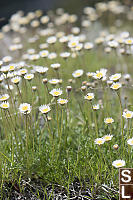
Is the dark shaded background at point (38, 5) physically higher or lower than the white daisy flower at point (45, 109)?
higher

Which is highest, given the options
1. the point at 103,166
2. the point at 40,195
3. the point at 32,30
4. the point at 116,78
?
the point at 32,30

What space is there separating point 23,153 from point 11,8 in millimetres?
4961

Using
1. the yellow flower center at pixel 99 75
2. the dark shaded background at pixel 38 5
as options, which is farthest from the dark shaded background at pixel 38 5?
the yellow flower center at pixel 99 75

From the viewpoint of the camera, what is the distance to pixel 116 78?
1665 mm

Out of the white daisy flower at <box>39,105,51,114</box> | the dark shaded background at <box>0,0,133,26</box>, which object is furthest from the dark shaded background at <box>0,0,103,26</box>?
the white daisy flower at <box>39,105,51,114</box>

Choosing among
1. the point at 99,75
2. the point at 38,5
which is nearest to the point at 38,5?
the point at 38,5

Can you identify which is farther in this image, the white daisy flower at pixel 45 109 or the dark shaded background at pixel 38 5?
the dark shaded background at pixel 38 5

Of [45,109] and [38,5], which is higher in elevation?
[38,5]

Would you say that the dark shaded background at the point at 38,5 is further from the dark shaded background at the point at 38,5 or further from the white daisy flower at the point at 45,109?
the white daisy flower at the point at 45,109

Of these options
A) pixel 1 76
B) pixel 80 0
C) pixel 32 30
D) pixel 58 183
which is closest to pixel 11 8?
pixel 80 0

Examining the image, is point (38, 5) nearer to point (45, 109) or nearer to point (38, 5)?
point (38, 5)

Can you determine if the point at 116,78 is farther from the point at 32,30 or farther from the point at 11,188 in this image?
the point at 32,30

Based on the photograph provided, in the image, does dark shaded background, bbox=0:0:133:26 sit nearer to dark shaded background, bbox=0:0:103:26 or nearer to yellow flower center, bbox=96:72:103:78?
dark shaded background, bbox=0:0:103:26

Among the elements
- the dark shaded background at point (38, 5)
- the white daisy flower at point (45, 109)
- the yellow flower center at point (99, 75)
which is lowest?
the white daisy flower at point (45, 109)
